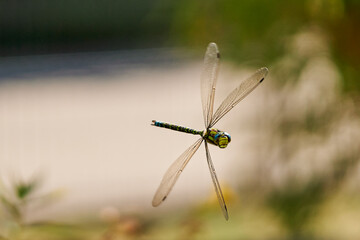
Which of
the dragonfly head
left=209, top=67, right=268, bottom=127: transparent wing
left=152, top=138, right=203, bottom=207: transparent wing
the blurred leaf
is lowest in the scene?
left=152, top=138, right=203, bottom=207: transparent wing

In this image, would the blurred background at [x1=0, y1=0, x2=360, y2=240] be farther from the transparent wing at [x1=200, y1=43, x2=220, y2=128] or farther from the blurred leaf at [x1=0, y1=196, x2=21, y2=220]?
the transparent wing at [x1=200, y1=43, x2=220, y2=128]

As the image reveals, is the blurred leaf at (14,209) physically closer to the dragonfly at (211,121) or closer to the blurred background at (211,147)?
the blurred background at (211,147)

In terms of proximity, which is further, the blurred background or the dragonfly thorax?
the blurred background

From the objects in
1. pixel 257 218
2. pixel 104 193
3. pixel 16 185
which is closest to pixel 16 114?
pixel 104 193

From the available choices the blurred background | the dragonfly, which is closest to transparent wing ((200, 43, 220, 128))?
the dragonfly

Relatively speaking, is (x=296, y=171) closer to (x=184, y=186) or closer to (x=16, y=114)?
(x=184, y=186)

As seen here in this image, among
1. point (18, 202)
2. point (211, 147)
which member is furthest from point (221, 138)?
point (211, 147)

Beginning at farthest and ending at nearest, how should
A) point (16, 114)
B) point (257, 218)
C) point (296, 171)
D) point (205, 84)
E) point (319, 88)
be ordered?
point (16, 114) → point (257, 218) → point (296, 171) → point (319, 88) → point (205, 84)
